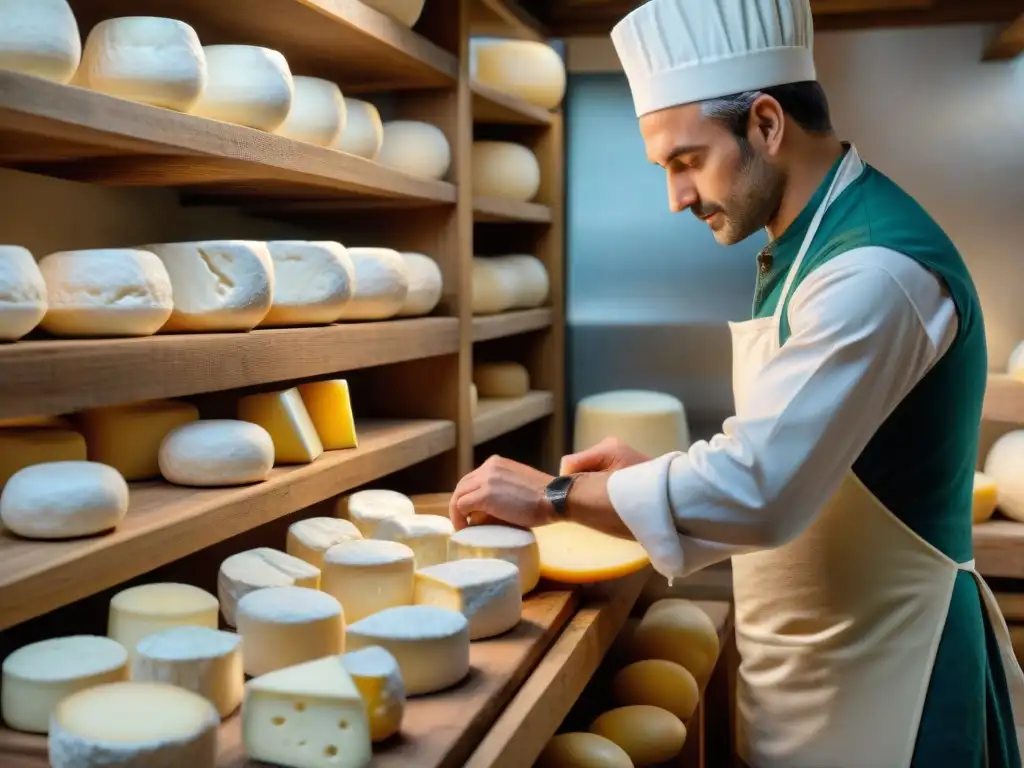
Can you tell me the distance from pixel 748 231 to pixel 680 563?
0.52 m

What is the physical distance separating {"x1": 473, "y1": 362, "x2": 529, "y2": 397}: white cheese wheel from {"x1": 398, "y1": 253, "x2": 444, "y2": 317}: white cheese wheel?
780 millimetres

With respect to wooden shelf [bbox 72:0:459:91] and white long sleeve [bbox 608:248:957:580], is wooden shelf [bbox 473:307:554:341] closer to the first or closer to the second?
wooden shelf [bbox 72:0:459:91]

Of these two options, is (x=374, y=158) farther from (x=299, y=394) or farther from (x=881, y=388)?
(x=881, y=388)

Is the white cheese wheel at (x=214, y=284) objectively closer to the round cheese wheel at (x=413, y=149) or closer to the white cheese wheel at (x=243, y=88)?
the white cheese wheel at (x=243, y=88)

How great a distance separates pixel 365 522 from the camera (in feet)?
5.98

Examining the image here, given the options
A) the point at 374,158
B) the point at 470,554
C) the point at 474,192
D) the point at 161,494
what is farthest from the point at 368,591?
the point at 474,192

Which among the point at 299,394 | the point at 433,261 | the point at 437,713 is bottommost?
the point at 437,713

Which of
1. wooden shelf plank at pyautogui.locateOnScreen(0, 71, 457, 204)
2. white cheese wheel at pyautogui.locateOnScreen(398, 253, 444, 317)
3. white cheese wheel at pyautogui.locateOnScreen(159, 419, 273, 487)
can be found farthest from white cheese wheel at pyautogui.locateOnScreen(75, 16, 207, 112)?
white cheese wheel at pyautogui.locateOnScreen(398, 253, 444, 317)

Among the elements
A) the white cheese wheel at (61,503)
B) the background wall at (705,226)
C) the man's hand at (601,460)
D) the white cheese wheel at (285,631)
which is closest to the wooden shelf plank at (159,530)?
the white cheese wheel at (61,503)

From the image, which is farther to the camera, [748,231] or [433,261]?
[433,261]

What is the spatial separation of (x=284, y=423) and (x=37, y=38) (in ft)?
2.44

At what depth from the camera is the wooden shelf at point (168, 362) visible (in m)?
1.20

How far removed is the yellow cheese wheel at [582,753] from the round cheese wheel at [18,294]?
1030 mm

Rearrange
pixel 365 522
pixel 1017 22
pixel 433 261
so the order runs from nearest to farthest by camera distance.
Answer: pixel 365 522, pixel 433 261, pixel 1017 22
